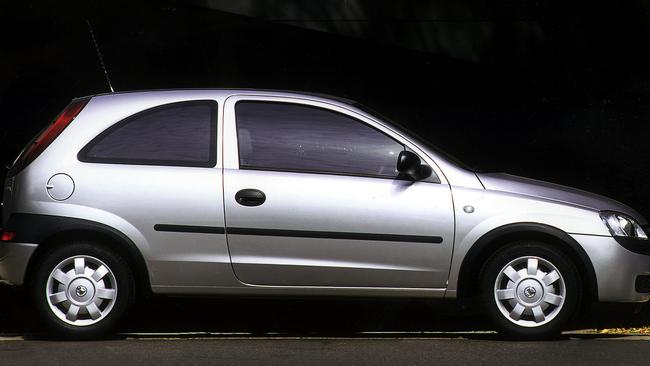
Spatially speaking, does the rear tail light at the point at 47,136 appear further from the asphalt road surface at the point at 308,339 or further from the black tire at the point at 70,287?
the asphalt road surface at the point at 308,339

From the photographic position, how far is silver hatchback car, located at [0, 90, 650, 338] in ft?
25.5

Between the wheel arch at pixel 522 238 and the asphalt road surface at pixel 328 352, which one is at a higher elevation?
the wheel arch at pixel 522 238

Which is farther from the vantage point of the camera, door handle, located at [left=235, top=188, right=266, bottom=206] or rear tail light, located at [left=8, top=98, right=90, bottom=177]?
rear tail light, located at [left=8, top=98, right=90, bottom=177]

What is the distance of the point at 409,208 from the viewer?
7.77 meters

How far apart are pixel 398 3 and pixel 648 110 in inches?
119

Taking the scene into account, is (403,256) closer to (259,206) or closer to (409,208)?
(409,208)

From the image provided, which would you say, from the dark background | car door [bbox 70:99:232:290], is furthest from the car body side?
the dark background

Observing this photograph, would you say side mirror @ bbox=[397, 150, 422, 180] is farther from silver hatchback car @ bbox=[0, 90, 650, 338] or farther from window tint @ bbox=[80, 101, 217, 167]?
window tint @ bbox=[80, 101, 217, 167]

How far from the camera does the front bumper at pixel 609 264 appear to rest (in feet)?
25.6

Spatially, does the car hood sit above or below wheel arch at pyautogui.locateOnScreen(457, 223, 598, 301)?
above

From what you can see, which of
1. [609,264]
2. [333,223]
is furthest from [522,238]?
[333,223]

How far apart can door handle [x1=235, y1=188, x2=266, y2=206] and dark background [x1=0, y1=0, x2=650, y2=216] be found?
23.6ft

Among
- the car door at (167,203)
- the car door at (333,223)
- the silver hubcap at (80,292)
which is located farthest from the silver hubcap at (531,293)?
the silver hubcap at (80,292)

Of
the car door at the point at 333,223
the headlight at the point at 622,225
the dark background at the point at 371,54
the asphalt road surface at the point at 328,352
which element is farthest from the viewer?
the dark background at the point at 371,54
